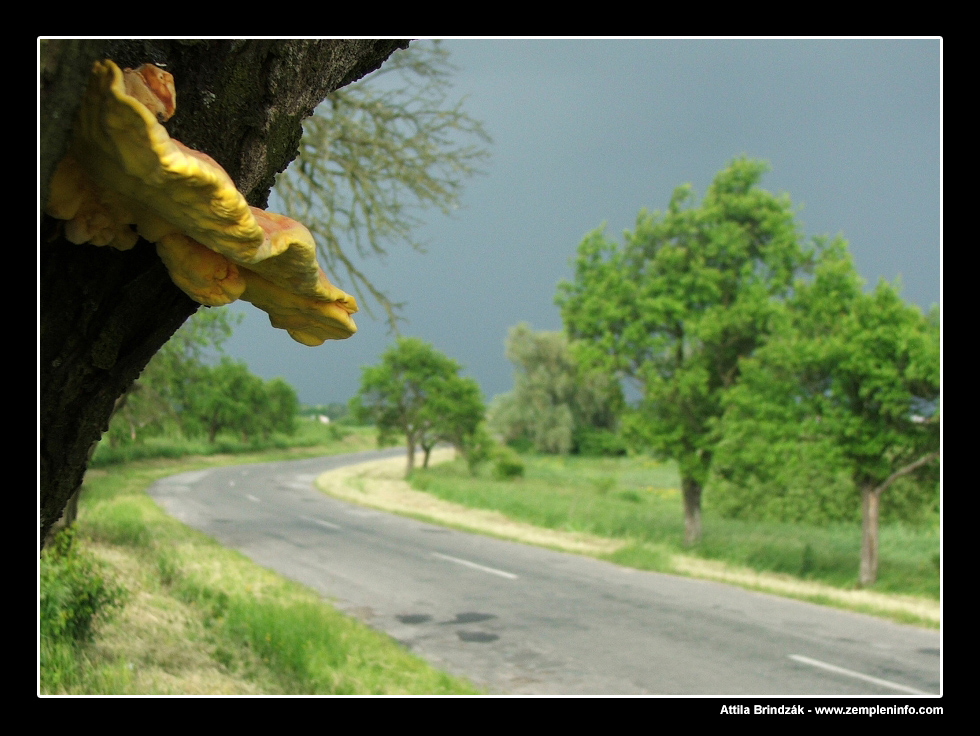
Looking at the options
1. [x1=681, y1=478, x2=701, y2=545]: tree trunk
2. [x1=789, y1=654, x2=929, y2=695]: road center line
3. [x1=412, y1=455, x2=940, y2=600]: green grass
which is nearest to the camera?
[x1=789, y1=654, x2=929, y2=695]: road center line

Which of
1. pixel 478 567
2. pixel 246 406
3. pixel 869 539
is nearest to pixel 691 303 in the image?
pixel 869 539

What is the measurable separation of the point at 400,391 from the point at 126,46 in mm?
36016

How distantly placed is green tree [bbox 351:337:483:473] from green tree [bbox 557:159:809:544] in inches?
645

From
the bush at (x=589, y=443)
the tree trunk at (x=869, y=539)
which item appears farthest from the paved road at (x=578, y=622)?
the bush at (x=589, y=443)

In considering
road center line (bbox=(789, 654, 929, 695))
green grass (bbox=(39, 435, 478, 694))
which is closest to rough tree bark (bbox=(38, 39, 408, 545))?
green grass (bbox=(39, 435, 478, 694))

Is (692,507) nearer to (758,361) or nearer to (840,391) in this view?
(758,361)

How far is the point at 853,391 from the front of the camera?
15195 mm

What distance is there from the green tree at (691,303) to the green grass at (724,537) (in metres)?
1.42

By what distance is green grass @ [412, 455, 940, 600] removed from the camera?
15.5m

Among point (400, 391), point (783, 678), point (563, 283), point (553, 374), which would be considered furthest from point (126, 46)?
point (553, 374)

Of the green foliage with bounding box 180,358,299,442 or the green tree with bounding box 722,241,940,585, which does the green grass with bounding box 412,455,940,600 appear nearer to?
the green tree with bounding box 722,241,940,585

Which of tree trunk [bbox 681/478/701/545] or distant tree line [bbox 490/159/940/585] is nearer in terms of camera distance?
distant tree line [bbox 490/159/940/585]

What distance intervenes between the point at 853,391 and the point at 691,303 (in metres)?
5.68

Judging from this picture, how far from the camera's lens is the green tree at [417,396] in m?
36.5
